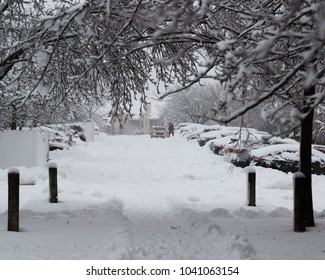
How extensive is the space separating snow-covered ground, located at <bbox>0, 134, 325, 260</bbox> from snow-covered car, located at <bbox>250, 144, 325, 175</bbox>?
0.64 meters

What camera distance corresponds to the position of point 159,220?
28.3 ft

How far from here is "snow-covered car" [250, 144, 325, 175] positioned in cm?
1684

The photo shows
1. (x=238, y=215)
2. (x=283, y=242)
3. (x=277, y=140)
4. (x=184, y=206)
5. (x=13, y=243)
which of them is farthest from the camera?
(x=277, y=140)

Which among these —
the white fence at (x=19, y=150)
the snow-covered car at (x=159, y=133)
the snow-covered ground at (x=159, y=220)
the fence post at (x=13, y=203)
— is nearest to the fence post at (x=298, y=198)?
the snow-covered ground at (x=159, y=220)

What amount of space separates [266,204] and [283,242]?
3.83 meters

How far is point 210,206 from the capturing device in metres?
10.2

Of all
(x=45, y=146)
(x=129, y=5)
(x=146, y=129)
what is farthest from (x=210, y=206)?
(x=146, y=129)

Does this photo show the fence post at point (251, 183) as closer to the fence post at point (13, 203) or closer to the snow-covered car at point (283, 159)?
the fence post at point (13, 203)

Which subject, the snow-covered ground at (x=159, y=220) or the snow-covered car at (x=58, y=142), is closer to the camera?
the snow-covered ground at (x=159, y=220)

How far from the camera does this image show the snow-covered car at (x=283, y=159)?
55.3ft

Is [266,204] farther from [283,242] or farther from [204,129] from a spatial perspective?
[204,129]

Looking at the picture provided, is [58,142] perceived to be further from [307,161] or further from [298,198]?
[298,198]

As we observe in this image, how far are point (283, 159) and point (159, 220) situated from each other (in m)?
9.51

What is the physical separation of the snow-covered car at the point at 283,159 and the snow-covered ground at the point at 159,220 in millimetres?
636
